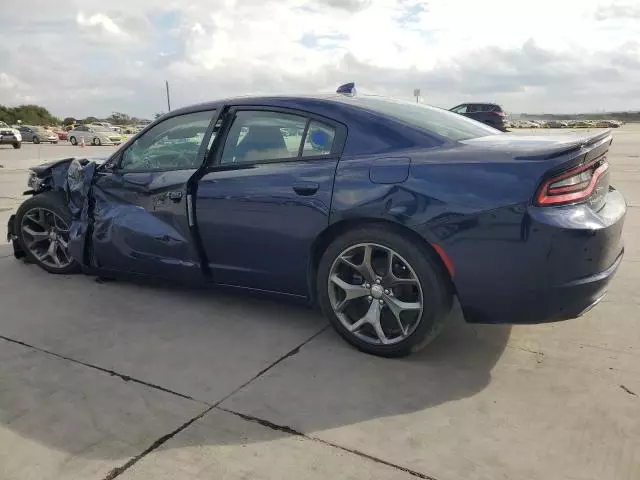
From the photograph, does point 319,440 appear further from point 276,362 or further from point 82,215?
point 82,215

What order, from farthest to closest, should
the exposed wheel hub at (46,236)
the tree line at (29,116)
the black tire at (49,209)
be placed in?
the tree line at (29,116)
the exposed wheel hub at (46,236)
the black tire at (49,209)

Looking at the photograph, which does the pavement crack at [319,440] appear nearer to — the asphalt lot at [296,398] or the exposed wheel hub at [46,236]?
the asphalt lot at [296,398]

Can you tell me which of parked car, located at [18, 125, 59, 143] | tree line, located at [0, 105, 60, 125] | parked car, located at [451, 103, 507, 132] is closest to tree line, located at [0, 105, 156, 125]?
tree line, located at [0, 105, 60, 125]

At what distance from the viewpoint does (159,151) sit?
4258mm

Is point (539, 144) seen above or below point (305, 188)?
above

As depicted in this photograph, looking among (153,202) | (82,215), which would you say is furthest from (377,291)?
(82,215)

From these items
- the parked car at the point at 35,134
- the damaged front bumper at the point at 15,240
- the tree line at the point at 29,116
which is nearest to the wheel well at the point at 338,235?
the damaged front bumper at the point at 15,240

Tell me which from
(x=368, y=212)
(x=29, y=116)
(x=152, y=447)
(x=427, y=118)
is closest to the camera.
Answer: (x=152, y=447)

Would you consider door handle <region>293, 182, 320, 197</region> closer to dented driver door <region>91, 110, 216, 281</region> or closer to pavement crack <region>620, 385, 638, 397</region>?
dented driver door <region>91, 110, 216, 281</region>

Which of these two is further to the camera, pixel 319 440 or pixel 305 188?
pixel 305 188

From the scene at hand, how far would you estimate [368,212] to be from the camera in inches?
125

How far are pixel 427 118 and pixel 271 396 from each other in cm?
199

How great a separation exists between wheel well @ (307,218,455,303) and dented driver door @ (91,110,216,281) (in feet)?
2.99

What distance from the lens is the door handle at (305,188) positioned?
133 inches
